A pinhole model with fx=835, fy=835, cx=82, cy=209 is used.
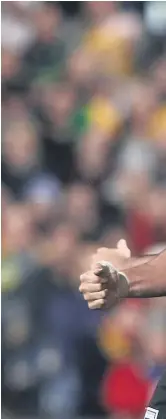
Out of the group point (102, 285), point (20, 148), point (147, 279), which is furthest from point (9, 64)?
point (102, 285)

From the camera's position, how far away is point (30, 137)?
437cm

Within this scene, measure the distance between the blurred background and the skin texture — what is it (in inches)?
61.8

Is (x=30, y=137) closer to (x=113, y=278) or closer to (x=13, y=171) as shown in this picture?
(x=13, y=171)

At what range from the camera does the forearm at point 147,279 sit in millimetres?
2148

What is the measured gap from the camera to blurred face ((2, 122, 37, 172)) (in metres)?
4.35

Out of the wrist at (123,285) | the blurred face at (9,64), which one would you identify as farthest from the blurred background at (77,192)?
the wrist at (123,285)

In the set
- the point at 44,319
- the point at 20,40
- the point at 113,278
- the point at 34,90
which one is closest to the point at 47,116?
the point at 34,90

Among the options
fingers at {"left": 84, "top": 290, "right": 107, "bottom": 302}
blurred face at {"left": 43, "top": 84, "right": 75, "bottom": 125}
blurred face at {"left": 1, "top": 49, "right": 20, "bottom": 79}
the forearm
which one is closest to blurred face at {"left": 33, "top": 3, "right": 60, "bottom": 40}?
blurred face at {"left": 1, "top": 49, "right": 20, "bottom": 79}

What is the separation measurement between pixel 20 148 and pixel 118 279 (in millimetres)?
2397

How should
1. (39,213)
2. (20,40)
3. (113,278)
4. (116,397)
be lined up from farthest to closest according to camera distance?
(20,40) → (39,213) → (116,397) → (113,278)

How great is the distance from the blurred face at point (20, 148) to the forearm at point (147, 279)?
2.18m

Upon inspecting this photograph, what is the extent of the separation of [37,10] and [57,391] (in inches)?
79.9

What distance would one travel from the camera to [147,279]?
218 cm

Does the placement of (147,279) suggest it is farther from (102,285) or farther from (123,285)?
(102,285)
